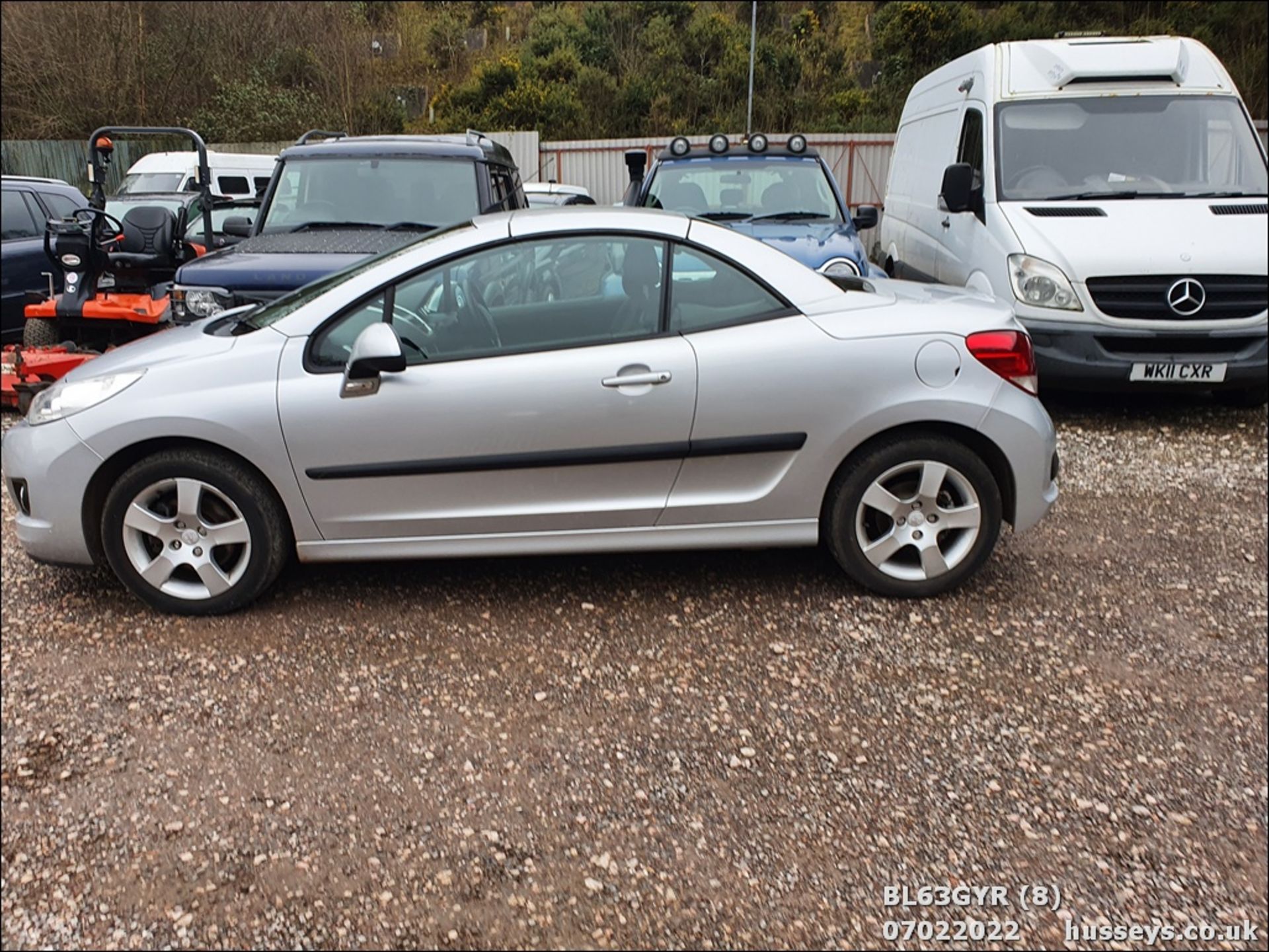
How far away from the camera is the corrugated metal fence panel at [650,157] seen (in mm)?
14086

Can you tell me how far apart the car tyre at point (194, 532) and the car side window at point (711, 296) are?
5.52 feet

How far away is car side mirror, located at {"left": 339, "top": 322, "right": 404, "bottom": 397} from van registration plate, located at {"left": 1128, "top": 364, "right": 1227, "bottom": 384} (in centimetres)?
490

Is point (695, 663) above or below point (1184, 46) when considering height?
below

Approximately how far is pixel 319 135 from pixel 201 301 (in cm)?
129

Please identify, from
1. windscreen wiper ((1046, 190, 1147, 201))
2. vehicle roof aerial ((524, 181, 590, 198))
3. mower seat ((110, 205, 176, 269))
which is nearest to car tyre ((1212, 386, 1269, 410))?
windscreen wiper ((1046, 190, 1147, 201))

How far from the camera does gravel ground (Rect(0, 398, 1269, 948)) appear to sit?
241cm

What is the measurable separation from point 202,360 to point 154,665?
3.67ft

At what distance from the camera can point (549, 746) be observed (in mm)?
3074

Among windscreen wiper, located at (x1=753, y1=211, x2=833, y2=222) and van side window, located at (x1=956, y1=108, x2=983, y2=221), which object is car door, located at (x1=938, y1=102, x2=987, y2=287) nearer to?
van side window, located at (x1=956, y1=108, x2=983, y2=221)

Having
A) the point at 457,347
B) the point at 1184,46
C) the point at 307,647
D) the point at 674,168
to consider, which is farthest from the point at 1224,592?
the point at 674,168

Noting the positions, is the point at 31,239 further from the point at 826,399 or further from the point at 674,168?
the point at 826,399

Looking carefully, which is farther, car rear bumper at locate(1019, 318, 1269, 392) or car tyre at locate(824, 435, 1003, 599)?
car rear bumper at locate(1019, 318, 1269, 392)

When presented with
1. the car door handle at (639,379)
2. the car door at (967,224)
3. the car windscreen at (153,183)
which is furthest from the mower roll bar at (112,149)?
the car door at (967,224)

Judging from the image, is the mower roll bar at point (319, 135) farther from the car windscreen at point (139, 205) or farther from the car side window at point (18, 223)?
the car side window at point (18, 223)
